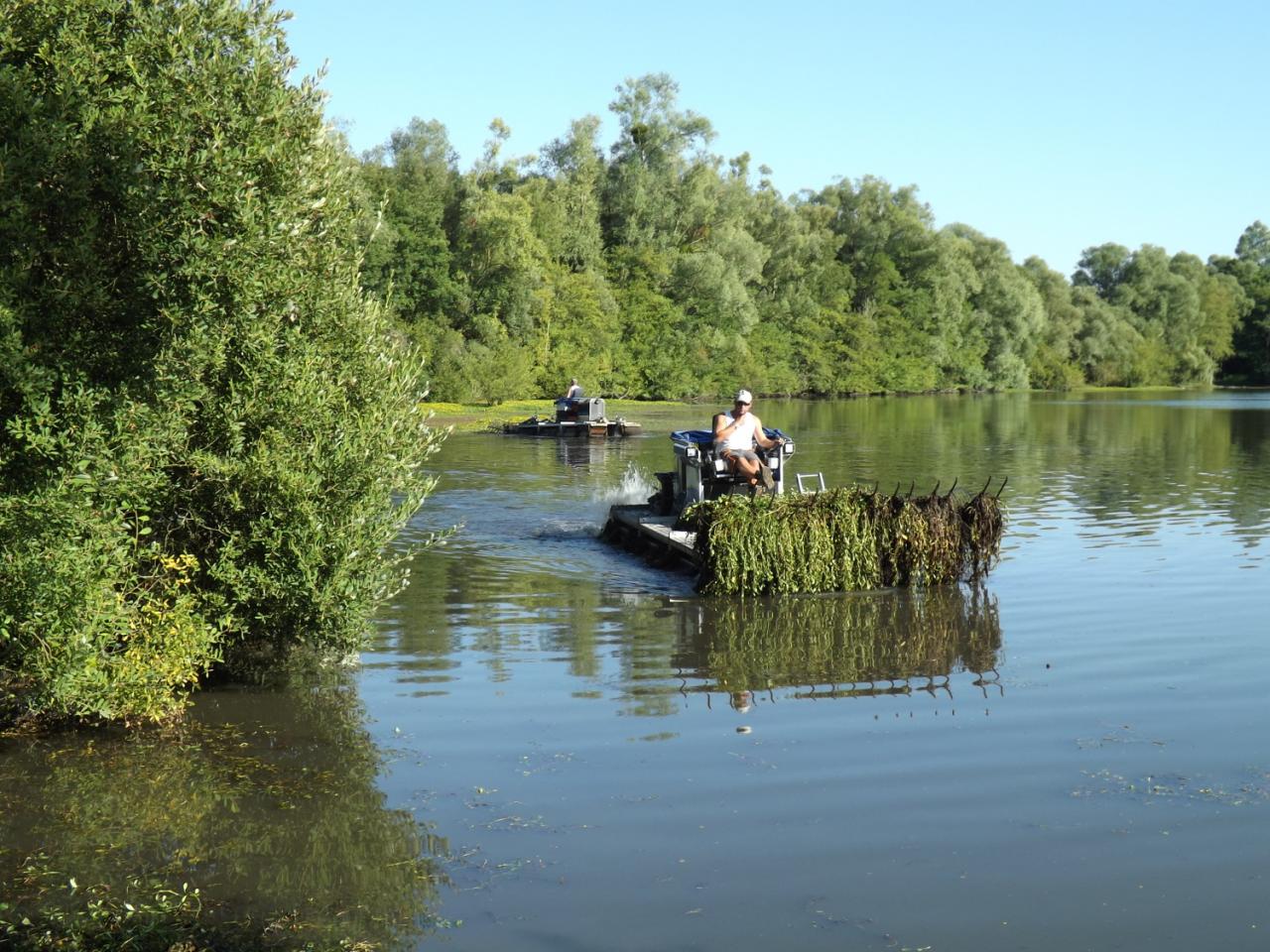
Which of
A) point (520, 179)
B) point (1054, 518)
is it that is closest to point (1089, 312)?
point (520, 179)

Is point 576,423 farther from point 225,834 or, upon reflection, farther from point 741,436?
point 225,834

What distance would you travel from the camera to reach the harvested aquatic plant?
18531mm

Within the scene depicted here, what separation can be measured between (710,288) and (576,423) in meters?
42.6

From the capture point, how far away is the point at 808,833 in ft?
30.6

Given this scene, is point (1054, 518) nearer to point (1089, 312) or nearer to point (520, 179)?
point (520, 179)

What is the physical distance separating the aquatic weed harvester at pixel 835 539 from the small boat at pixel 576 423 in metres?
33.9

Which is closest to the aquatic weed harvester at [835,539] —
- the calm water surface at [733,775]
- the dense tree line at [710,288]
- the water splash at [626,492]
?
the calm water surface at [733,775]

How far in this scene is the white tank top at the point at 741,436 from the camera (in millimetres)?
20469

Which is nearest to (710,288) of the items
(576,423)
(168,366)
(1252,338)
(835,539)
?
(576,423)

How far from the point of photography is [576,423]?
5438 cm

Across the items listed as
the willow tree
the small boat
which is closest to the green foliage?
the small boat

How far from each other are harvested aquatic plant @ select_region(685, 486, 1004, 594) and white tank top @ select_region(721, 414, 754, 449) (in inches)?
60.0

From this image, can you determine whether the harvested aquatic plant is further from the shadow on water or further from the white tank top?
the shadow on water

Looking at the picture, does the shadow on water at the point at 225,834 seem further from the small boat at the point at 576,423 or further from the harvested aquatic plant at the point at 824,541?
the small boat at the point at 576,423
